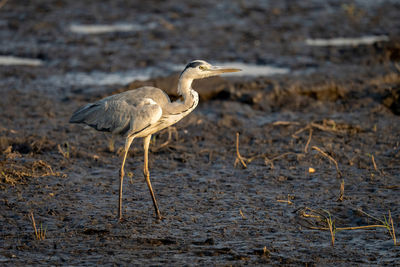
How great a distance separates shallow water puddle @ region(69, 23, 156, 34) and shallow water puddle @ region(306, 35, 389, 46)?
13.5ft

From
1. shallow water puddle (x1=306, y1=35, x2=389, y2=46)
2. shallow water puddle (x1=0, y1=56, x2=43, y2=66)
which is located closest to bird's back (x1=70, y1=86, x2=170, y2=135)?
shallow water puddle (x1=0, y1=56, x2=43, y2=66)

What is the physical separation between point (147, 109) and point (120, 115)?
361mm

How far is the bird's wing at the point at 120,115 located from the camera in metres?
6.14

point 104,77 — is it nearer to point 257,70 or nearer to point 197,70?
point 257,70

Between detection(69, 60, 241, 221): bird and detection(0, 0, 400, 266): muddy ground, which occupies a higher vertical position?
detection(69, 60, 241, 221): bird

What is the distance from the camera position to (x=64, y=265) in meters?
5.10

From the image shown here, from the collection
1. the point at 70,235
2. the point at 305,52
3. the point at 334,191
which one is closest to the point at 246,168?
the point at 334,191

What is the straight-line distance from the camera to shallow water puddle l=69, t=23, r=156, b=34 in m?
15.0

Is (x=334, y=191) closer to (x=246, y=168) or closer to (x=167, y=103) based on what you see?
(x=246, y=168)

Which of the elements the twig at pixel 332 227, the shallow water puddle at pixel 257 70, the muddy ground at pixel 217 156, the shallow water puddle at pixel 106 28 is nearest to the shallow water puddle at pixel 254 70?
the shallow water puddle at pixel 257 70

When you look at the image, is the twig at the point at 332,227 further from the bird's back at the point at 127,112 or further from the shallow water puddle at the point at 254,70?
the shallow water puddle at the point at 254,70

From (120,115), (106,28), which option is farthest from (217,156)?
(106,28)

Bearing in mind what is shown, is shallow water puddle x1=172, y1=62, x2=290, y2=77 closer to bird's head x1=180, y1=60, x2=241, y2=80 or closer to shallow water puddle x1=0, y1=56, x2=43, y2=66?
shallow water puddle x1=0, y1=56, x2=43, y2=66

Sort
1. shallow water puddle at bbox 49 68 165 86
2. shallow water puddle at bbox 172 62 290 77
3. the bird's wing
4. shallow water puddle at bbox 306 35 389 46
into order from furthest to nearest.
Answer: shallow water puddle at bbox 306 35 389 46 → shallow water puddle at bbox 172 62 290 77 → shallow water puddle at bbox 49 68 165 86 → the bird's wing
